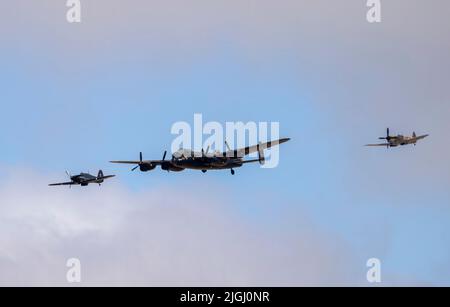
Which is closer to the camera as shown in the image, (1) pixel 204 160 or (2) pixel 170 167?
(1) pixel 204 160
